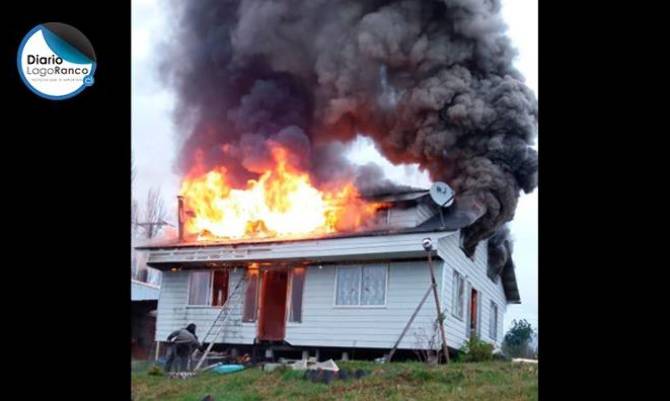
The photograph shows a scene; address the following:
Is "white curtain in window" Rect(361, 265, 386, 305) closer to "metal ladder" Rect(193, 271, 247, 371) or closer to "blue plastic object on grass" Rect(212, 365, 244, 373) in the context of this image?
"metal ladder" Rect(193, 271, 247, 371)

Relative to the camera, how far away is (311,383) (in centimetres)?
644

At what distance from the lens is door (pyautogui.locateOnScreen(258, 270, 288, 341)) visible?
7.06m

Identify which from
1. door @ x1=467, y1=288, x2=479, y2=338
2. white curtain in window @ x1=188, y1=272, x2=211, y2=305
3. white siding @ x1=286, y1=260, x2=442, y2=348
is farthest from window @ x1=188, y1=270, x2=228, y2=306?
door @ x1=467, y1=288, x2=479, y2=338

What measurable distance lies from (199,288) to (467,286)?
8.09 ft

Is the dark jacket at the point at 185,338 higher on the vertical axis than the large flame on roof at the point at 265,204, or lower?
lower

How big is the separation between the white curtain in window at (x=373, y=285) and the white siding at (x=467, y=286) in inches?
22.0

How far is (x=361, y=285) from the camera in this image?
6.99 metres

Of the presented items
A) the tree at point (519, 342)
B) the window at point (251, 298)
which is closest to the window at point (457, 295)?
the tree at point (519, 342)

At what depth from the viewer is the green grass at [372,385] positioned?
5.96 m

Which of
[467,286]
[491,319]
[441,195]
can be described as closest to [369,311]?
[467,286]
